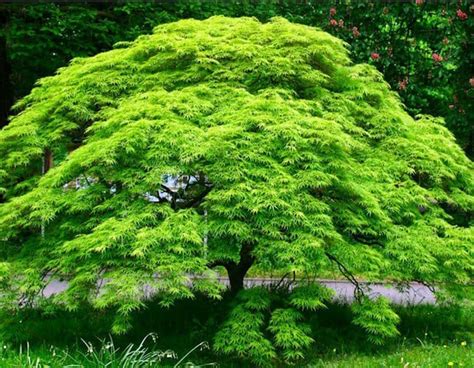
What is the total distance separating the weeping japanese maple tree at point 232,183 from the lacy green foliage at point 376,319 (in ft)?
0.05

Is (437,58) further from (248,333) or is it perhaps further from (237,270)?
(248,333)

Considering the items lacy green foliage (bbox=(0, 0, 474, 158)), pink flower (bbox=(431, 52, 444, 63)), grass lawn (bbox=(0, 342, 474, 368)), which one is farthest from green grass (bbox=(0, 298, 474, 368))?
pink flower (bbox=(431, 52, 444, 63))

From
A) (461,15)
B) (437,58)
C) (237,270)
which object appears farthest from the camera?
(437,58)

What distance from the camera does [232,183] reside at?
4.62 meters

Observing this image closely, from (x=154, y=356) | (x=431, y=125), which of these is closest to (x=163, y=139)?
(x=154, y=356)

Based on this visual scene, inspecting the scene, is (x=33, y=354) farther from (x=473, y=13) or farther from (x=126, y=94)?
(x=473, y=13)

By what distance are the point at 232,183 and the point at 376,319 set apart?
1.63 meters

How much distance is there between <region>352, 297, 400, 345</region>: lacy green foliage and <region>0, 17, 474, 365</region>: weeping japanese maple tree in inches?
0.6

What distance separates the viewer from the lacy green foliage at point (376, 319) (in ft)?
15.8

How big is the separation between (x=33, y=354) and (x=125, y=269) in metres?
1.21

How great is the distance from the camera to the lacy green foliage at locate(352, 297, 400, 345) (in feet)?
15.8

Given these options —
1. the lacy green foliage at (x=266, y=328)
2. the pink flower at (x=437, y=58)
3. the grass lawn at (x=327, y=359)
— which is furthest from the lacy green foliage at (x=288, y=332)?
the pink flower at (x=437, y=58)

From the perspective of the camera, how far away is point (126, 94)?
19.2ft

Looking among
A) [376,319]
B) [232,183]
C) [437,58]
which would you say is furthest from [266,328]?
[437,58]
